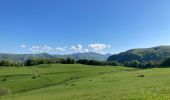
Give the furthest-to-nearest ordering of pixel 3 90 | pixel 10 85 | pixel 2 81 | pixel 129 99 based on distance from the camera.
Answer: pixel 2 81, pixel 10 85, pixel 3 90, pixel 129 99

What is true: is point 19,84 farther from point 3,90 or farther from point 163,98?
point 163,98

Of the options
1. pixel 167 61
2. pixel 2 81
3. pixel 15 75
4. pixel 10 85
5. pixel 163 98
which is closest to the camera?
pixel 163 98

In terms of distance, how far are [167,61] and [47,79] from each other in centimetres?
8459

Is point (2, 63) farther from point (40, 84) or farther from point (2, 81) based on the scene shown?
point (40, 84)

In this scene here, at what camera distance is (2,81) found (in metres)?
109

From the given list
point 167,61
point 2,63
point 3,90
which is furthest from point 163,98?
point 2,63

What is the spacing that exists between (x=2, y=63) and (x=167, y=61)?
328ft

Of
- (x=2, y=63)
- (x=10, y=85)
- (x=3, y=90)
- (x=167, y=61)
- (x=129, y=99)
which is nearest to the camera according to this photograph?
(x=129, y=99)

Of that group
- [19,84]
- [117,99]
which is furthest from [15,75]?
[117,99]

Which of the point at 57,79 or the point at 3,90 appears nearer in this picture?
the point at 3,90

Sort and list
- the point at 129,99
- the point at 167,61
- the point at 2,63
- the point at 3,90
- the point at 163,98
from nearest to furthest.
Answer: the point at 163,98
the point at 129,99
the point at 3,90
the point at 167,61
the point at 2,63

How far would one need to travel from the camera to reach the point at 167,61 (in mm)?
171875

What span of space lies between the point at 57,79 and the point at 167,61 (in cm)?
8258

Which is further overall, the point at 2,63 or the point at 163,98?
the point at 2,63
